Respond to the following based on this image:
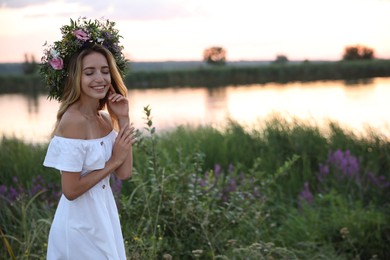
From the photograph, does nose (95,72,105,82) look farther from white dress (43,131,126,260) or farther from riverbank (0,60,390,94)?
riverbank (0,60,390,94)

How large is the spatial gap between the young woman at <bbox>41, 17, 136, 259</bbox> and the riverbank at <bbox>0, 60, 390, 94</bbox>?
32.0 meters

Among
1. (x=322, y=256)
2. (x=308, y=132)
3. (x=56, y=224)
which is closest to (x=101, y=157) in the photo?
(x=56, y=224)

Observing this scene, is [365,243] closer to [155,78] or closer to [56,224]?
[56,224]

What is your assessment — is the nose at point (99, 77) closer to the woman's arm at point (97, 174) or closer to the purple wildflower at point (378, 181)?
the woman's arm at point (97, 174)

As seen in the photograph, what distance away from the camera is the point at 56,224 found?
2627 millimetres

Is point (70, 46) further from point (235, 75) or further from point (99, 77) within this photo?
point (235, 75)

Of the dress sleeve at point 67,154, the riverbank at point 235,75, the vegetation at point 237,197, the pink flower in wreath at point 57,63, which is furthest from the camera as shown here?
the riverbank at point 235,75

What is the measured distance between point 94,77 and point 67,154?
0.38 m

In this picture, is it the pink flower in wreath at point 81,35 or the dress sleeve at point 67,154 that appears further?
the pink flower in wreath at point 81,35

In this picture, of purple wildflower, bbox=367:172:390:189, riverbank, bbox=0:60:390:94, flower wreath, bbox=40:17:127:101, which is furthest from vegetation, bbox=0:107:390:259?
riverbank, bbox=0:60:390:94

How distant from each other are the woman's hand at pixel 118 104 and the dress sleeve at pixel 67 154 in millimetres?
274

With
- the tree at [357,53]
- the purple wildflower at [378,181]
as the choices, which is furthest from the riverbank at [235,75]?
the purple wildflower at [378,181]

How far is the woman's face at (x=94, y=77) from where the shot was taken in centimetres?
265

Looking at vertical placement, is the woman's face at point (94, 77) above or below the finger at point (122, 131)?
above
